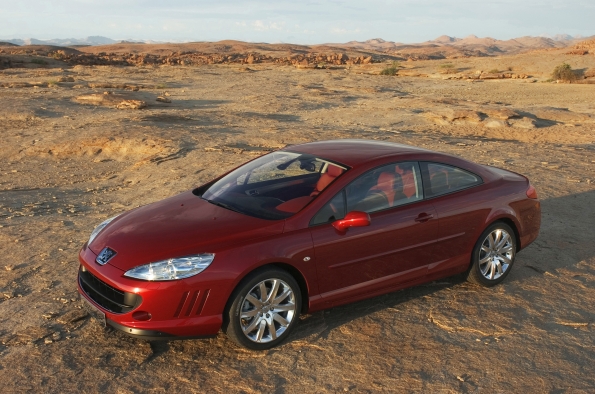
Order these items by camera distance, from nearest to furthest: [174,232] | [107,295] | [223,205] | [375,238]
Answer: [107,295] → [174,232] → [375,238] → [223,205]

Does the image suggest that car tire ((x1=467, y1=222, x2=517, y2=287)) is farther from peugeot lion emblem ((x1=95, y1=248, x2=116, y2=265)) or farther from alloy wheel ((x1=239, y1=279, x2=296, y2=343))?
peugeot lion emblem ((x1=95, y1=248, x2=116, y2=265))

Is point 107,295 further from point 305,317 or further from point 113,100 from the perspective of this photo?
point 113,100

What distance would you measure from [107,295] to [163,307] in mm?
487

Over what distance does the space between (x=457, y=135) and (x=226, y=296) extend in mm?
12400

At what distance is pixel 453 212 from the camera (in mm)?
5281

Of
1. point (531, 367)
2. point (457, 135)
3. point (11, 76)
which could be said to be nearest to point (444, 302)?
point (531, 367)

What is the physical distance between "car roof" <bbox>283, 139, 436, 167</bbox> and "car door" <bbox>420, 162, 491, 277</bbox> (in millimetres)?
299

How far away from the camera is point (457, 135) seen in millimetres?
15383

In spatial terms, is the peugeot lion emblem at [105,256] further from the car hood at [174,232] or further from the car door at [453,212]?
the car door at [453,212]

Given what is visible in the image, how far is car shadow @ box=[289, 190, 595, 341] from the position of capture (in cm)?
489

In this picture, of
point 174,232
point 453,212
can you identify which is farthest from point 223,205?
point 453,212

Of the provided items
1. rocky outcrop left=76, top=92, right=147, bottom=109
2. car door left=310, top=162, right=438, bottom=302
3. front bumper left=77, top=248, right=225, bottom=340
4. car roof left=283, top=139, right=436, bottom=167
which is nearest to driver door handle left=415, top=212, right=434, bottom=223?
car door left=310, top=162, right=438, bottom=302

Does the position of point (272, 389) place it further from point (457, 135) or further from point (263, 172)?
point (457, 135)

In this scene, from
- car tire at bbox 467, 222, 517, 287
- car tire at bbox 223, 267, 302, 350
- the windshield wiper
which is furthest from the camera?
car tire at bbox 467, 222, 517, 287
